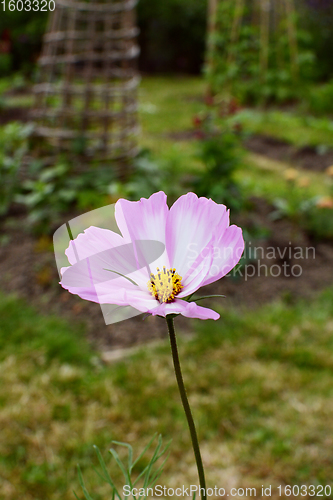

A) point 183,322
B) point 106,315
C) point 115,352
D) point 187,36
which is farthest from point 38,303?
point 187,36

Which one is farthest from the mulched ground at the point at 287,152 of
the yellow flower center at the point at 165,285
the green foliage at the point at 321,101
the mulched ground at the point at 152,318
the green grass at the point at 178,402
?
the yellow flower center at the point at 165,285

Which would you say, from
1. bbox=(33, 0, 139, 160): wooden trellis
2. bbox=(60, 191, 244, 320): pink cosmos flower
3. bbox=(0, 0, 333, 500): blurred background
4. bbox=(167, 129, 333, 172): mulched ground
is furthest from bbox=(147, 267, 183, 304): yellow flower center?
bbox=(167, 129, 333, 172): mulched ground

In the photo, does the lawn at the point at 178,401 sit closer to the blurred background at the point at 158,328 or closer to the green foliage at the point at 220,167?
the blurred background at the point at 158,328

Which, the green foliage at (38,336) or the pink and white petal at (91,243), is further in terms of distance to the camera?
the green foliage at (38,336)

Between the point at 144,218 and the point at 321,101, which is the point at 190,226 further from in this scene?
the point at 321,101

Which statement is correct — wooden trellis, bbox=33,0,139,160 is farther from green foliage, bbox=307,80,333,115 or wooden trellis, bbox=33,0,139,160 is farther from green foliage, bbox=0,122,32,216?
green foliage, bbox=307,80,333,115

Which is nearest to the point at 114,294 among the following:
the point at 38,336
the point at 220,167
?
the point at 38,336
